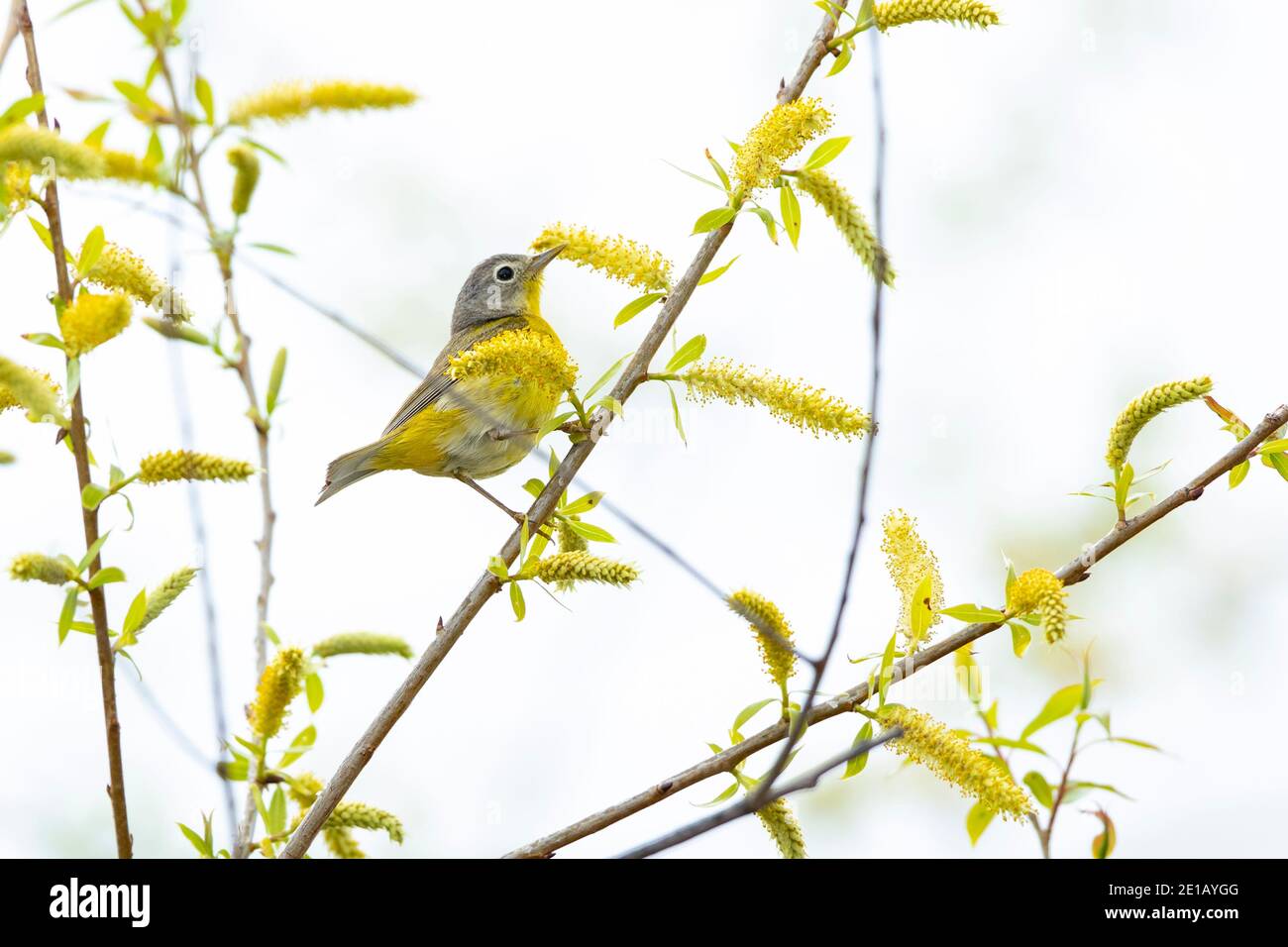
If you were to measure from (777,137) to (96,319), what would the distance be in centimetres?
116

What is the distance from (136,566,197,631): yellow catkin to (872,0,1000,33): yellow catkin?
152 centimetres

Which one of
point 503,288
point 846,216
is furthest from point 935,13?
point 503,288

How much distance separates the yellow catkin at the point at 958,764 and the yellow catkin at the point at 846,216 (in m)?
0.68

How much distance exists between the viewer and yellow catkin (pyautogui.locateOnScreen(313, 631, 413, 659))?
2076 millimetres

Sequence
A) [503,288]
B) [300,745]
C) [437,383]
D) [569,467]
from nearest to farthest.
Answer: [300,745], [569,467], [437,383], [503,288]

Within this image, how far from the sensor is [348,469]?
181 inches

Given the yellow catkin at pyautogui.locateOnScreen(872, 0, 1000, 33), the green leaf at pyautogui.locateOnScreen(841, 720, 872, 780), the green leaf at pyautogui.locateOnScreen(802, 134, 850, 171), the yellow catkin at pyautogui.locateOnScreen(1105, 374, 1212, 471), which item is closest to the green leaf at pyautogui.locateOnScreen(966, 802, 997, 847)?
the green leaf at pyautogui.locateOnScreen(841, 720, 872, 780)

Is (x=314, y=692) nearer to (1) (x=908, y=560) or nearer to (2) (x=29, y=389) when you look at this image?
(2) (x=29, y=389)

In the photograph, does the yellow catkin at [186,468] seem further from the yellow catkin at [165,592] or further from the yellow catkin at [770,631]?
the yellow catkin at [770,631]


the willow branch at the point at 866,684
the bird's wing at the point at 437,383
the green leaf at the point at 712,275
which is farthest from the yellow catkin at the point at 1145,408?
the bird's wing at the point at 437,383

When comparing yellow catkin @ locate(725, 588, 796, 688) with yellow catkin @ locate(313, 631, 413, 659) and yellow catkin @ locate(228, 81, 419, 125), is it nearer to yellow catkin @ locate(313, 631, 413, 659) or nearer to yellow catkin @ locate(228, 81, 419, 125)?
yellow catkin @ locate(313, 631, 413, 659)

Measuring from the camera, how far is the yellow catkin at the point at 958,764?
175 cm
